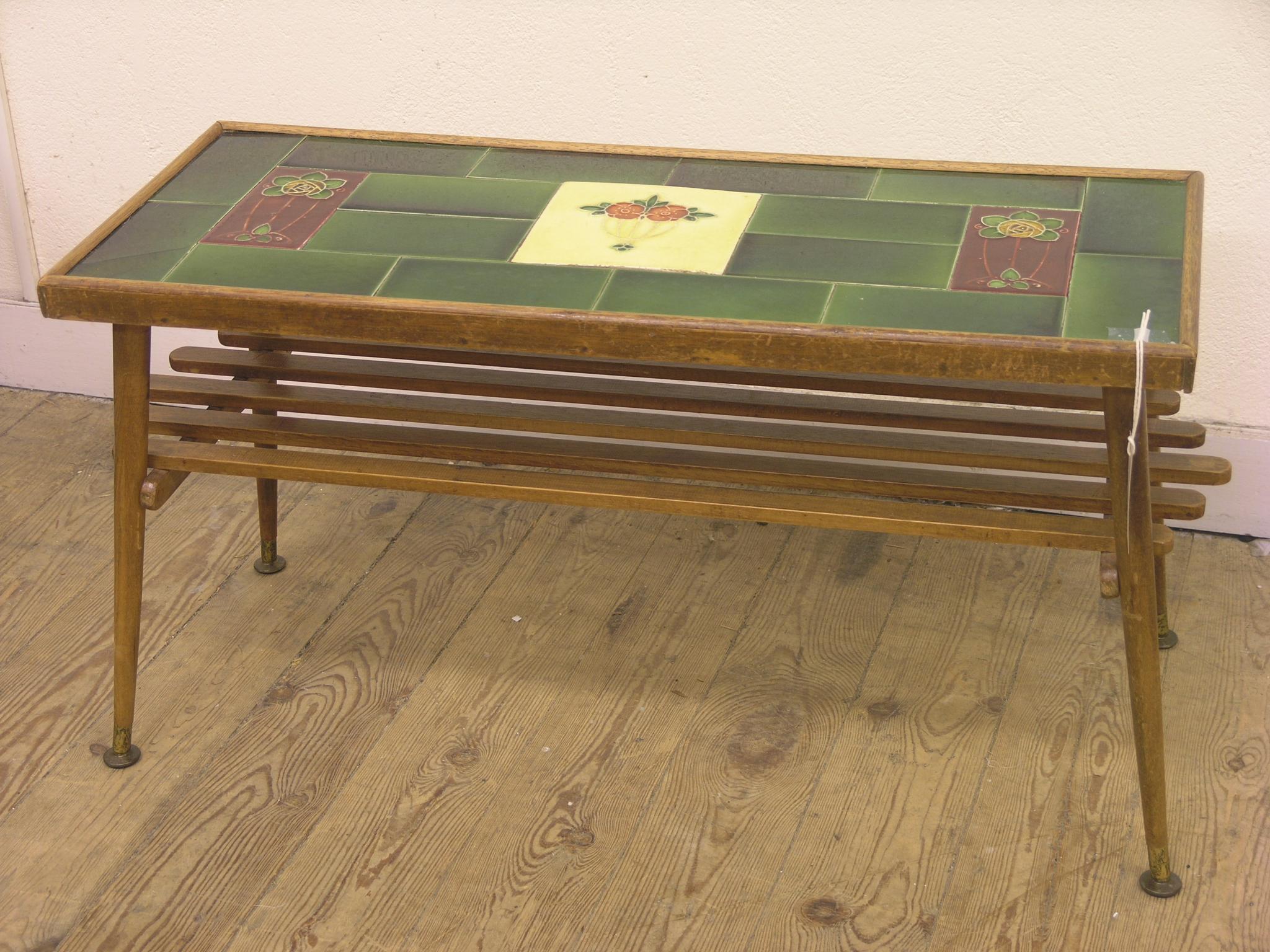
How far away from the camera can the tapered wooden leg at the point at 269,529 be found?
2832 mm

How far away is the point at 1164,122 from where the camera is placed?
8.93 ft

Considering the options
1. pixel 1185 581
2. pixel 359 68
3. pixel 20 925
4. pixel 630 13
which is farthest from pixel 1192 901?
pixel 359 68

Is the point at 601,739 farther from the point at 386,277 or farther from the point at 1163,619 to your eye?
the point at 1163,619

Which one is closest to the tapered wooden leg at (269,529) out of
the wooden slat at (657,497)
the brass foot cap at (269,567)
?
the brass foot cap at (269,567)

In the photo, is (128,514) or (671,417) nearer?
(128,514)

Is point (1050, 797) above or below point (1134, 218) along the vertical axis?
below

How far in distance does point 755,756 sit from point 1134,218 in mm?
1046

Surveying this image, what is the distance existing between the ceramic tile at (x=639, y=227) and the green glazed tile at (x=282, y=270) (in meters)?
0.23

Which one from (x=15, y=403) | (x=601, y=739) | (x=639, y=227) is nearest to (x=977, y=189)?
(x=639, y=227)

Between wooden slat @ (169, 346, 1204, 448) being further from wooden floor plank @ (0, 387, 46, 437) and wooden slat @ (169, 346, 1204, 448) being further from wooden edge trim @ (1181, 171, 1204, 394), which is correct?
wooden floor plank @ (0, 387, 46, 437)

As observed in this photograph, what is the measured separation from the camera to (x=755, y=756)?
2436 mm

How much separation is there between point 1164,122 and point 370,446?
62.1 inches

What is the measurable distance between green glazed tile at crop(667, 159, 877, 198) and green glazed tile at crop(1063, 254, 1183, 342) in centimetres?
44

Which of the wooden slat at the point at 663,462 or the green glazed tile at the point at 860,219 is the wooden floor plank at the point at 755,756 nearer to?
the wooden slat at the point at 663,462
